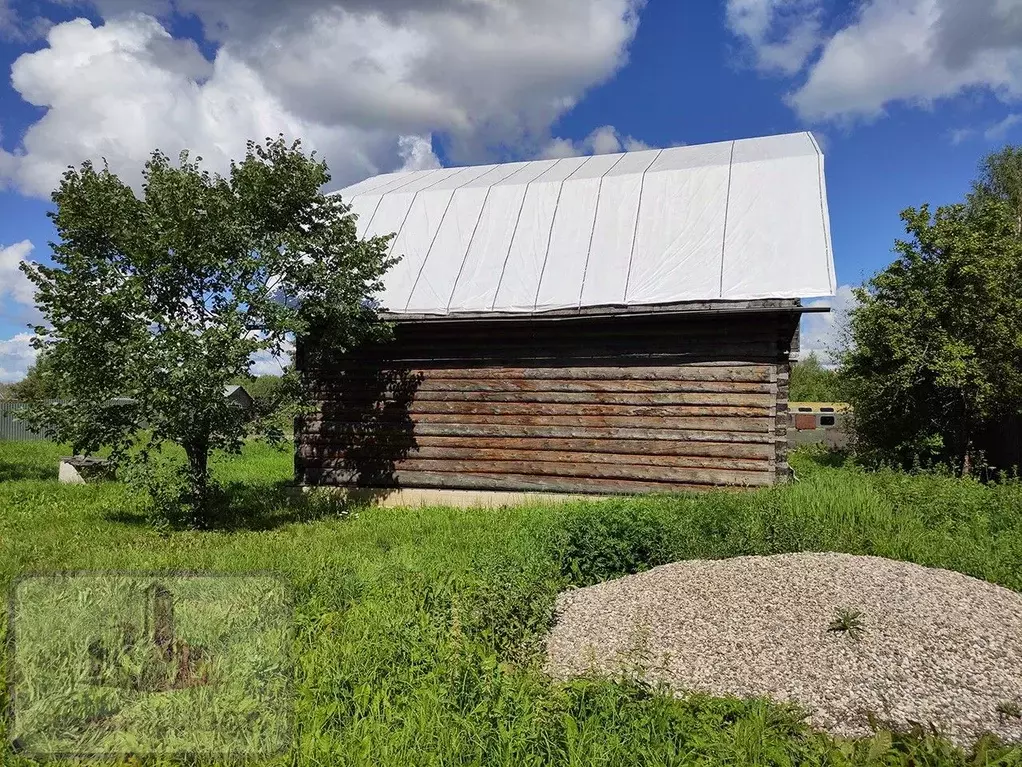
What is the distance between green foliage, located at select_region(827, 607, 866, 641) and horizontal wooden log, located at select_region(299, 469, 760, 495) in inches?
211

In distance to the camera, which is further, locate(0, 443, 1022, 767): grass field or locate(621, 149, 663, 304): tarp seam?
locate(621, 149, 663, 304): tarp seam

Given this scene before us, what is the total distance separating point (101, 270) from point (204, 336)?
1553 mm

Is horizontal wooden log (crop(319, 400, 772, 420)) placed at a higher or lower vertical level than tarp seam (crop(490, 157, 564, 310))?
lower

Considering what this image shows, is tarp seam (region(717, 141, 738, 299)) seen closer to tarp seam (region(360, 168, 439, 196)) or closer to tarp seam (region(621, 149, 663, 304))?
tarp seam (region(621, 149, 663, 304))

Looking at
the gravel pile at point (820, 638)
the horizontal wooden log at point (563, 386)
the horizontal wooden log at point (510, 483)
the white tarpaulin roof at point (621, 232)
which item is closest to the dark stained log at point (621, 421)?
the horizontal wooden log at point (563, 386)

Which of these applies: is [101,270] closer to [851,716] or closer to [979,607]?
[851,716]

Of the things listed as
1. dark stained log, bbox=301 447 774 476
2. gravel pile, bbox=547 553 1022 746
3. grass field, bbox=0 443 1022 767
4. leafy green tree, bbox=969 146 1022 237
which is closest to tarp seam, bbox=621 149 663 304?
dark stained log, bbox=301 447 774 476

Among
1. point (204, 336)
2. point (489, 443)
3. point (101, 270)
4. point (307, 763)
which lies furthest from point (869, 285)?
point (307, 763)

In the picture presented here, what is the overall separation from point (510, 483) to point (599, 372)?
2.23 metres

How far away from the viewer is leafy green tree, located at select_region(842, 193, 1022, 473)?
1432 centimetres

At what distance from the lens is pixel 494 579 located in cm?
528

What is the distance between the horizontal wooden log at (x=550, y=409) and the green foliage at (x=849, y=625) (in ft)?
18.2

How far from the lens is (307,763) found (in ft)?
10.3

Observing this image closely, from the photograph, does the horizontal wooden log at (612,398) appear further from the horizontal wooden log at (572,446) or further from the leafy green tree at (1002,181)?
the leafy green tree at (1002,181)
